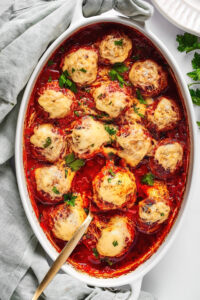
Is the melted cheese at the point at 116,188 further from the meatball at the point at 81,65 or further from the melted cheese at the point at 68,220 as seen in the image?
the meatball at the point at 81,65

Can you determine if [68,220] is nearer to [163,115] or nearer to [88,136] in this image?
[88,136]

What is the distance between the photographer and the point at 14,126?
9.53ft

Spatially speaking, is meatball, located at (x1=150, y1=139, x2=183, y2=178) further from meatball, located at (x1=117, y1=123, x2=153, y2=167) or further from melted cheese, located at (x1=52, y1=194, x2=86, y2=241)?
melted cheese, located at (x1=52, y1=194, x2=86, y2=241)

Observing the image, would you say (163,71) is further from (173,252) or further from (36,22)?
(173,252)

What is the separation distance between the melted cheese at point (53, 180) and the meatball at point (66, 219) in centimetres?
11

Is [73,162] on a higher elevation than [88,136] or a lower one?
lower

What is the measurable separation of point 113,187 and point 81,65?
35.4 inches

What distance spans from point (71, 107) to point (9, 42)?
632mm

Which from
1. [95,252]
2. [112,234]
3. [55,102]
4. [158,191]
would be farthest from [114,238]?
[55,102]

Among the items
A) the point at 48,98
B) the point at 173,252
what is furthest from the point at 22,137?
the point at 173,252

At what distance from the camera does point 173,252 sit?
3215 millimetres

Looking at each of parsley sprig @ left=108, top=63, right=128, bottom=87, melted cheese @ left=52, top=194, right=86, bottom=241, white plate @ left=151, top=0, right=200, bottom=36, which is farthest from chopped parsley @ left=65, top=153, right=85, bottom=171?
white plate @ left=151, top=0, right=200, bottom=36

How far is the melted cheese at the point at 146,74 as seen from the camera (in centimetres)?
286

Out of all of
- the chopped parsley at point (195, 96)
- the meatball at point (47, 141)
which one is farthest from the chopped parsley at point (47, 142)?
the chopped parsley at point (195, 96)
